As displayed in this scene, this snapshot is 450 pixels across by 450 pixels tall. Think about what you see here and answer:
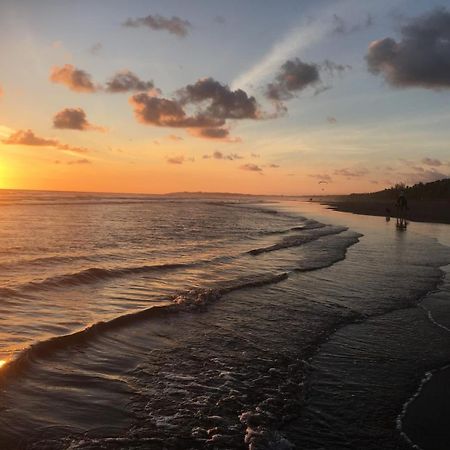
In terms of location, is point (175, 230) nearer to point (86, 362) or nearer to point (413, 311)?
point (413, 311)

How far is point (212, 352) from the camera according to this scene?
7805mm

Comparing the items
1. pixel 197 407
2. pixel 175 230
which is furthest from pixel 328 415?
pixel 175 230

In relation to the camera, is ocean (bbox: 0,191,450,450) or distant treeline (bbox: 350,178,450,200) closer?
ocean (bbox: 0,191,450,450)

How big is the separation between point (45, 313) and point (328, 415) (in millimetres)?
6638

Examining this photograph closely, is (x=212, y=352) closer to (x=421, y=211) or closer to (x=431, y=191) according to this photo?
(x=421, y=211)

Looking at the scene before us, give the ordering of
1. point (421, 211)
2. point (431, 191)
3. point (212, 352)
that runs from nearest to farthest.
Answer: point (212, 352) → point (421, 211) → point (431, 191)

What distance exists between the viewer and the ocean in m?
5.13

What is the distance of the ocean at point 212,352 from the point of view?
5129 mm

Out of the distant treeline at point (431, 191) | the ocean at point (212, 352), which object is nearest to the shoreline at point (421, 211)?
the distant treeline at point (431, 191)

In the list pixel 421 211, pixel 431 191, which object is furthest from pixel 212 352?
pixel 431 191

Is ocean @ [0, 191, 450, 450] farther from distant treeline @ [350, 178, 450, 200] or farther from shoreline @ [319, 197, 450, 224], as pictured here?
distant treeline @ [350, 178, 450, 200]

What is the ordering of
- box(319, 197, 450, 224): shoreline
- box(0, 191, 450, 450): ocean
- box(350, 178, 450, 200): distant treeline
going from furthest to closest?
box(350, 178, 450, 200): distant treeline
box(319, 197, 450, 224): shoreline
box(0, 191, 450, 450): ocean

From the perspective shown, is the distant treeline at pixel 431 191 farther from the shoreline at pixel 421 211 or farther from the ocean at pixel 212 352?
the ocean at pixel 212 352

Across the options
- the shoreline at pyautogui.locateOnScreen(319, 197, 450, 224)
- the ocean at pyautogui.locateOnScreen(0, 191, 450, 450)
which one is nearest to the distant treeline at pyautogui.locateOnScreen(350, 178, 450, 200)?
the shoreline at pyautogui.locateOnScreen(319, 197, 450, 224)
